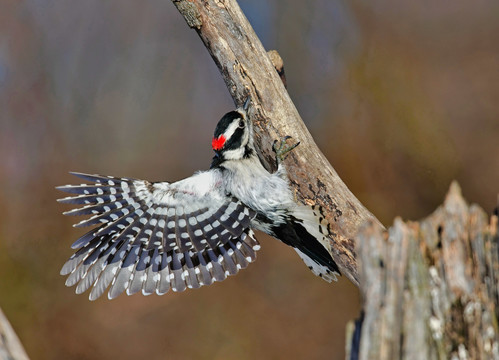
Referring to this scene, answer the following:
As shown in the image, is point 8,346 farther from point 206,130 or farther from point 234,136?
point 206,130

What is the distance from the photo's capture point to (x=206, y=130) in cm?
503

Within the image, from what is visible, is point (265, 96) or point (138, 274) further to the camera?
point (138, 274)

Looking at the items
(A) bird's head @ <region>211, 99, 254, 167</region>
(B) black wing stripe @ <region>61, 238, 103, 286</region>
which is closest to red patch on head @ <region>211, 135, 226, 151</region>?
(A) bird's head @ <region>211, 99, 254, 167</region>

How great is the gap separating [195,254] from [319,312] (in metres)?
2.08

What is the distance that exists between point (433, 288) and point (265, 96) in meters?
1.81

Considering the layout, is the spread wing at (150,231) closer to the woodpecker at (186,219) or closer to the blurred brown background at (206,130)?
the woodpecker at (186,219)

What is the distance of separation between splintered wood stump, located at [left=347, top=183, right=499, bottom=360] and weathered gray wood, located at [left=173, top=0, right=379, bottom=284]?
59.5 inches

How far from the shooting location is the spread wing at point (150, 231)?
3041 mm

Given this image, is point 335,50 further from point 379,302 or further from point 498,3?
point 379,302

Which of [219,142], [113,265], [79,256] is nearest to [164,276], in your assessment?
[113,265]

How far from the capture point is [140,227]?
310cm

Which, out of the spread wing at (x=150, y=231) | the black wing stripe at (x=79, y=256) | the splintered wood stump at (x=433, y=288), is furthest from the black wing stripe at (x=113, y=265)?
the splintered wood stump at (x=433, y=288)

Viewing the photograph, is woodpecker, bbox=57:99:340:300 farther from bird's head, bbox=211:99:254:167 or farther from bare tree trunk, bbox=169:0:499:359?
bare tree trunk, bbox=169:0:499:359

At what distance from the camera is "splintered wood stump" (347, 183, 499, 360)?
1331mm
